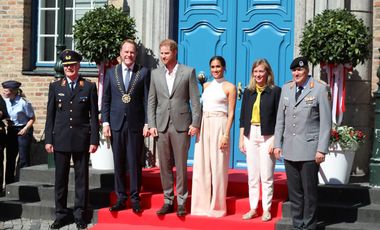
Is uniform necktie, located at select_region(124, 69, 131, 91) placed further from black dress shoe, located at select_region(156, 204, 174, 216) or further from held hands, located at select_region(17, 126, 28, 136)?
held hands, located at select_region(17, 126, 28, 136)

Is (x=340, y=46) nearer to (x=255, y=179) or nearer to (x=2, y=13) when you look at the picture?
(x=255, y=179)

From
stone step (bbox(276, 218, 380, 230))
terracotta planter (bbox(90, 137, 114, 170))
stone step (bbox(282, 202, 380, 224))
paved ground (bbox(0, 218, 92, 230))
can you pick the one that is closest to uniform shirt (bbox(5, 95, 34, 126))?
terracotta planter (bbox(90, 137, 114, 170))

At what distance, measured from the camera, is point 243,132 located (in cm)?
823

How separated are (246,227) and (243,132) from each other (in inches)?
42.7

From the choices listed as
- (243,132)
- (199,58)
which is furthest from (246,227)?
(199,58)

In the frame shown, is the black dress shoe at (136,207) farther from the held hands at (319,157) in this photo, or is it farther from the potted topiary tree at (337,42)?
the potted topiary tree at (337,42)

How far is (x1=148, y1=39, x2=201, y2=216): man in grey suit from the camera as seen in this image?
823 cm

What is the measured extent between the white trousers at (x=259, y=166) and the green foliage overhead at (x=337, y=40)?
142cm

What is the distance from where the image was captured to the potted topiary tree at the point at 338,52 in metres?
8.57

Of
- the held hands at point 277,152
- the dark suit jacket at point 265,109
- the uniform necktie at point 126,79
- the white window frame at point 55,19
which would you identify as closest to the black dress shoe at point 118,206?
the uniform necktie at point 126,79

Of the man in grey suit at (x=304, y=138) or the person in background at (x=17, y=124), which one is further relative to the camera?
the person in background at (x=17, y=124)

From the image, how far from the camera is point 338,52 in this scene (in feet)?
28.5

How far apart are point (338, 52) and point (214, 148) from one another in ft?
6.42

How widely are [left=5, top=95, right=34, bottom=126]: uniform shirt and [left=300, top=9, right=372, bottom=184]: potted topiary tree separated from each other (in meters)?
4.39
